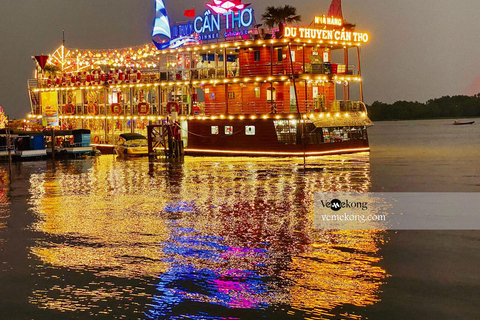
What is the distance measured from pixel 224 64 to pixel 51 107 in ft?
83.2

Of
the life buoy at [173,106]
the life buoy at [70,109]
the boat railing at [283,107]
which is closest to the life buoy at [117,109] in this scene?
the life buoy at [70,109]

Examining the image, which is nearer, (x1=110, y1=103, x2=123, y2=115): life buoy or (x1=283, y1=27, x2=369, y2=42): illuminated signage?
(x1=283, y1=27, x2=369, y2=42): illuminated signage

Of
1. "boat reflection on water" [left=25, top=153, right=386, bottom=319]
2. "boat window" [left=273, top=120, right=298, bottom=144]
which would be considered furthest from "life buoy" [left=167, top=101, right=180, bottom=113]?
"boat reflection on water" [left=25, top=153, right=386, bottom=319]

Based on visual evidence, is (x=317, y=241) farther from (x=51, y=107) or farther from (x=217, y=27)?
(x=51, y=107)

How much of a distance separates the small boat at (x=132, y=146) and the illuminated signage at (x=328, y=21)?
18365 millimetres

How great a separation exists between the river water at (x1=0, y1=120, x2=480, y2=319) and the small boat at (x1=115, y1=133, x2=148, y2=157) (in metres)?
27.4

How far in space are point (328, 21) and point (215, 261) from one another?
142ft

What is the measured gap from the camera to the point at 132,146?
56562 mm

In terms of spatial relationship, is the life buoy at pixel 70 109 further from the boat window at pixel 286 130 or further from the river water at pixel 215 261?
the river water at pixel 215 261

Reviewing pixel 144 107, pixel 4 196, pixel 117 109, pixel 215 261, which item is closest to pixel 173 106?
pixel 144 107

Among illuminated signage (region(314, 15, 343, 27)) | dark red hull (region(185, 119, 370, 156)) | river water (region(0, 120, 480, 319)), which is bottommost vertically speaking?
river water (region(0, 120, 480, 319))

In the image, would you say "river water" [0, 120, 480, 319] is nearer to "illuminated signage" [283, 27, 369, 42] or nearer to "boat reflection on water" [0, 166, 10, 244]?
"boat reflection on water" [0, 166, 10, 244]

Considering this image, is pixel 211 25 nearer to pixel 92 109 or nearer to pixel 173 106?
pixel 173 106

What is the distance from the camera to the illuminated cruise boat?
5112 cm
